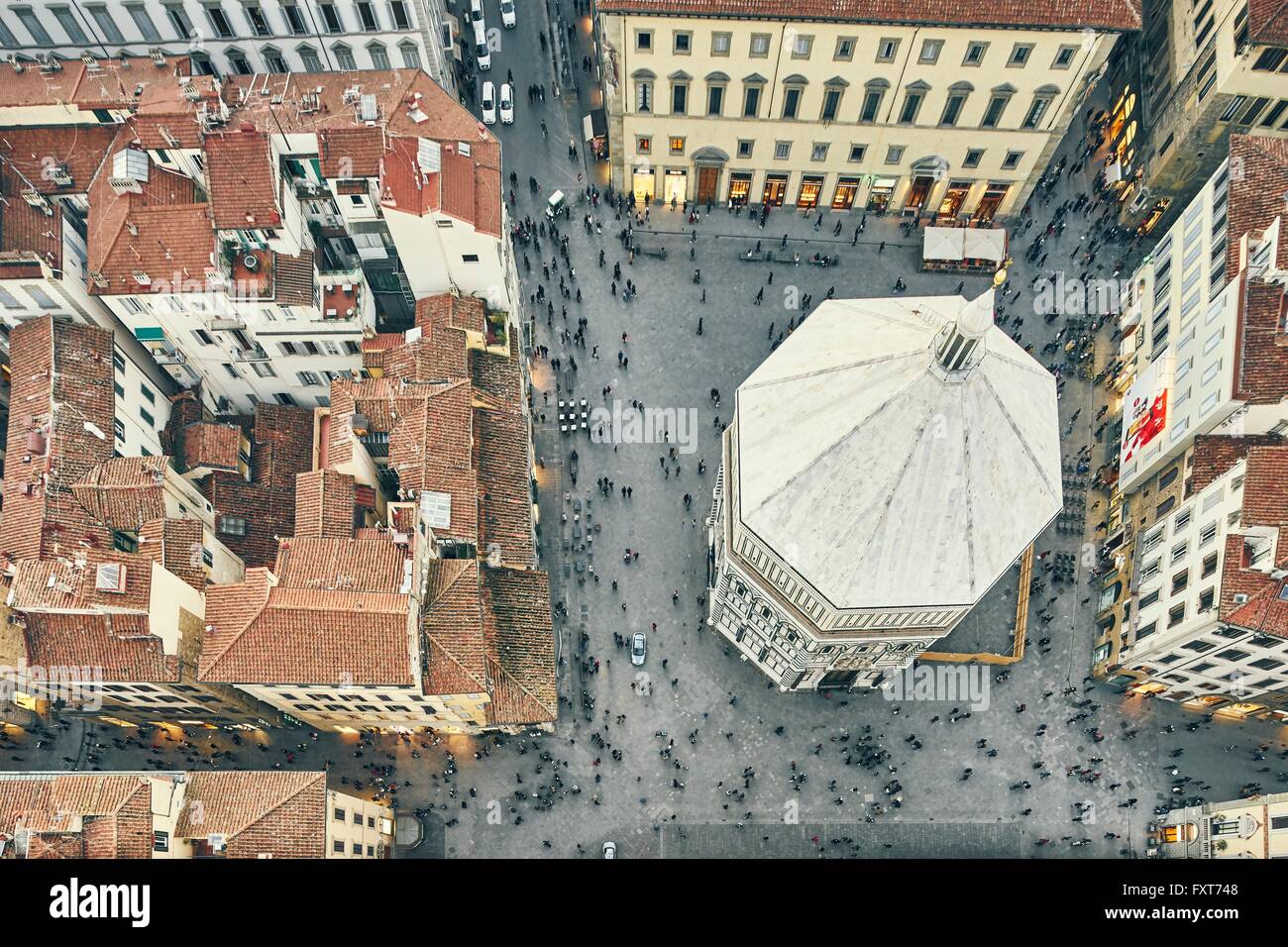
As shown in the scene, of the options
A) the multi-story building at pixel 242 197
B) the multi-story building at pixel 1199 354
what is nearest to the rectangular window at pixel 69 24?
the multi-story building at pixel 242 197

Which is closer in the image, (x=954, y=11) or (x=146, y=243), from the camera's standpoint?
(x=146, y=243)

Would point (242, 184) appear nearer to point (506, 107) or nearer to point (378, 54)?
point (378, 54)

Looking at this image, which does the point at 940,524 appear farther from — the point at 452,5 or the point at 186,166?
the point at 452,5

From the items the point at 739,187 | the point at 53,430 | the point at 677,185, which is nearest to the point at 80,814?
the point at 53,430

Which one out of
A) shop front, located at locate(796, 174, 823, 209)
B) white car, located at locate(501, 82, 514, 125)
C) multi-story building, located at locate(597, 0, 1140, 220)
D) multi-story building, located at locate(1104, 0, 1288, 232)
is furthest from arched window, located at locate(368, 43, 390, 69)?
multi-story building, located at locate(1104, 0, 1288, 232)

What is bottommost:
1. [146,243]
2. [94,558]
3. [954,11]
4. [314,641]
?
[314,641]

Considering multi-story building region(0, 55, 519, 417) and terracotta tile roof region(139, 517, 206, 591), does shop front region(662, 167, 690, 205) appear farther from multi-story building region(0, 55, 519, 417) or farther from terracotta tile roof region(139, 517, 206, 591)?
terracotta tile roof region(139, 517, 206, 591)

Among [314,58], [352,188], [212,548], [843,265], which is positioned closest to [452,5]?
[314,58]
